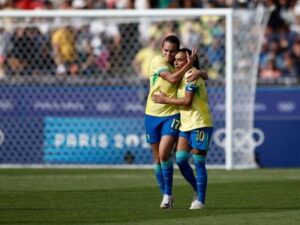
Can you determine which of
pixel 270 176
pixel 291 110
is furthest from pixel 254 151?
pixel 270 176

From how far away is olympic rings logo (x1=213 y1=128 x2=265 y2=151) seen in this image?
2119 centimetres

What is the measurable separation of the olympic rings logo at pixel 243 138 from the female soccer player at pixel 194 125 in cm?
829

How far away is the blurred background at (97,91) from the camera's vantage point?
21688 millimetres

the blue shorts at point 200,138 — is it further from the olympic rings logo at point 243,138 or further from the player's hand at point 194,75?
the olympic rings logo at point 243,138

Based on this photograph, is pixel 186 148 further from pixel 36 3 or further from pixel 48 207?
pixel 36 3

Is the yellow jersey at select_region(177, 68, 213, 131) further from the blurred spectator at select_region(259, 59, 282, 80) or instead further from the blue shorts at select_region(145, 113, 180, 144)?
the blurred spectator at select_region(259, 59, 282, 80)

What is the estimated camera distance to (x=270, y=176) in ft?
61.0

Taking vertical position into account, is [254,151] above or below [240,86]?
below

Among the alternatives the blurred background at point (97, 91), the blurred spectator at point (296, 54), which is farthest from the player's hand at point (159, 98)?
the blurred spectator at point (296, 54)

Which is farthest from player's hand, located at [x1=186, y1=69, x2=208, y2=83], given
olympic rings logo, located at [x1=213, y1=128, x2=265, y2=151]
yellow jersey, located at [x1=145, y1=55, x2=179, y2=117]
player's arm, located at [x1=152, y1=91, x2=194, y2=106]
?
olympic rings logo, located at [x1=213, y1=128, x2=265, y2=151]

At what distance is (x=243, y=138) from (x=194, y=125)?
28.2ft

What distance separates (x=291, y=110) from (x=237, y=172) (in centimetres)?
250

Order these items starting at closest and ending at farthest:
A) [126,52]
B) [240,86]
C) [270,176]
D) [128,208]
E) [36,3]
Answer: [128,208] → [270,176] → [240,86] → [126,52] → [36,3]

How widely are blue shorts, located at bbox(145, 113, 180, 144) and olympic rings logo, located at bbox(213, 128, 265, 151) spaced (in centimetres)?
791
